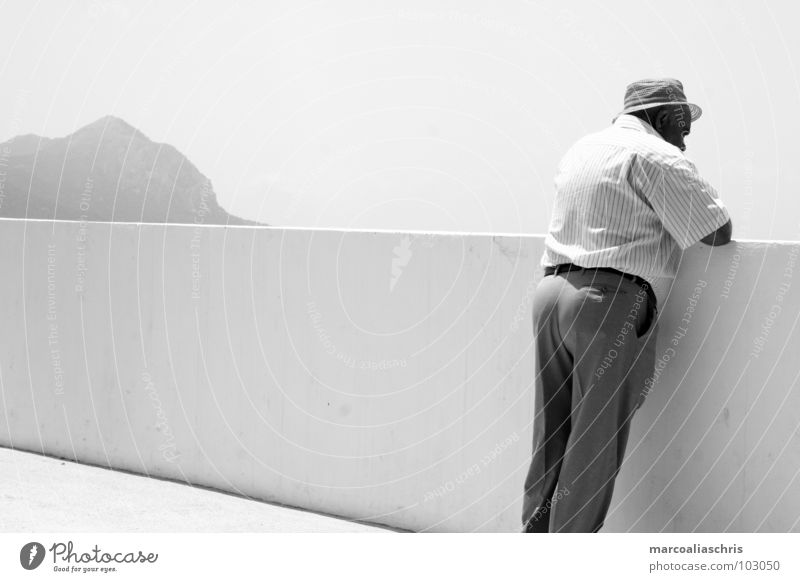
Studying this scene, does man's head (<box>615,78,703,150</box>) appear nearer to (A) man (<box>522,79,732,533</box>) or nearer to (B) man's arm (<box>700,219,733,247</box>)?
(A) man (<box>522,79,732,533</box>)

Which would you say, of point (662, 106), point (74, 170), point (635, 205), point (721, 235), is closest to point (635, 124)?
point (662, 106)

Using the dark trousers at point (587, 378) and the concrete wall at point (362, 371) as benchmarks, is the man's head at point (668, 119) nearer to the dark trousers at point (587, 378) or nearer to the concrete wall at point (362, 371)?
the concrete wall at point (362, 371)

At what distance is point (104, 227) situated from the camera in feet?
17.5

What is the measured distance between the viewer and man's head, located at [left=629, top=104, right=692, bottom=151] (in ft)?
10.5

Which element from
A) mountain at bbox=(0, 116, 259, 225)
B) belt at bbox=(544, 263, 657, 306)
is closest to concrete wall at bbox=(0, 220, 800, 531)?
belt at bbox=(544, 263, 657, 306)

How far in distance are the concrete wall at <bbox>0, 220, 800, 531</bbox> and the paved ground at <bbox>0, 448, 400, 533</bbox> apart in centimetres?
14

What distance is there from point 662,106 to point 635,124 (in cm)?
11

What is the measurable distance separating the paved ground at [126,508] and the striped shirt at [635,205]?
69.3 inches

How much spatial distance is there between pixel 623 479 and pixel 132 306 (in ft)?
9.43

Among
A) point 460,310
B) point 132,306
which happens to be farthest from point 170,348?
point 460,310

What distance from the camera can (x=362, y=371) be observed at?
172 inches

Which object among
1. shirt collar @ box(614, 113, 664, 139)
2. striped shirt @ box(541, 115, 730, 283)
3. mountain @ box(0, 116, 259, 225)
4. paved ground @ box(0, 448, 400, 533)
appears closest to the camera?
striped shirt @ box(541, 115, 730, 283)

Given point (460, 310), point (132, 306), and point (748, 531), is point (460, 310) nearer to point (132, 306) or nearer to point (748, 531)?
point (748, 531)

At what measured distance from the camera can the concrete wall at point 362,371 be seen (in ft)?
10.6
